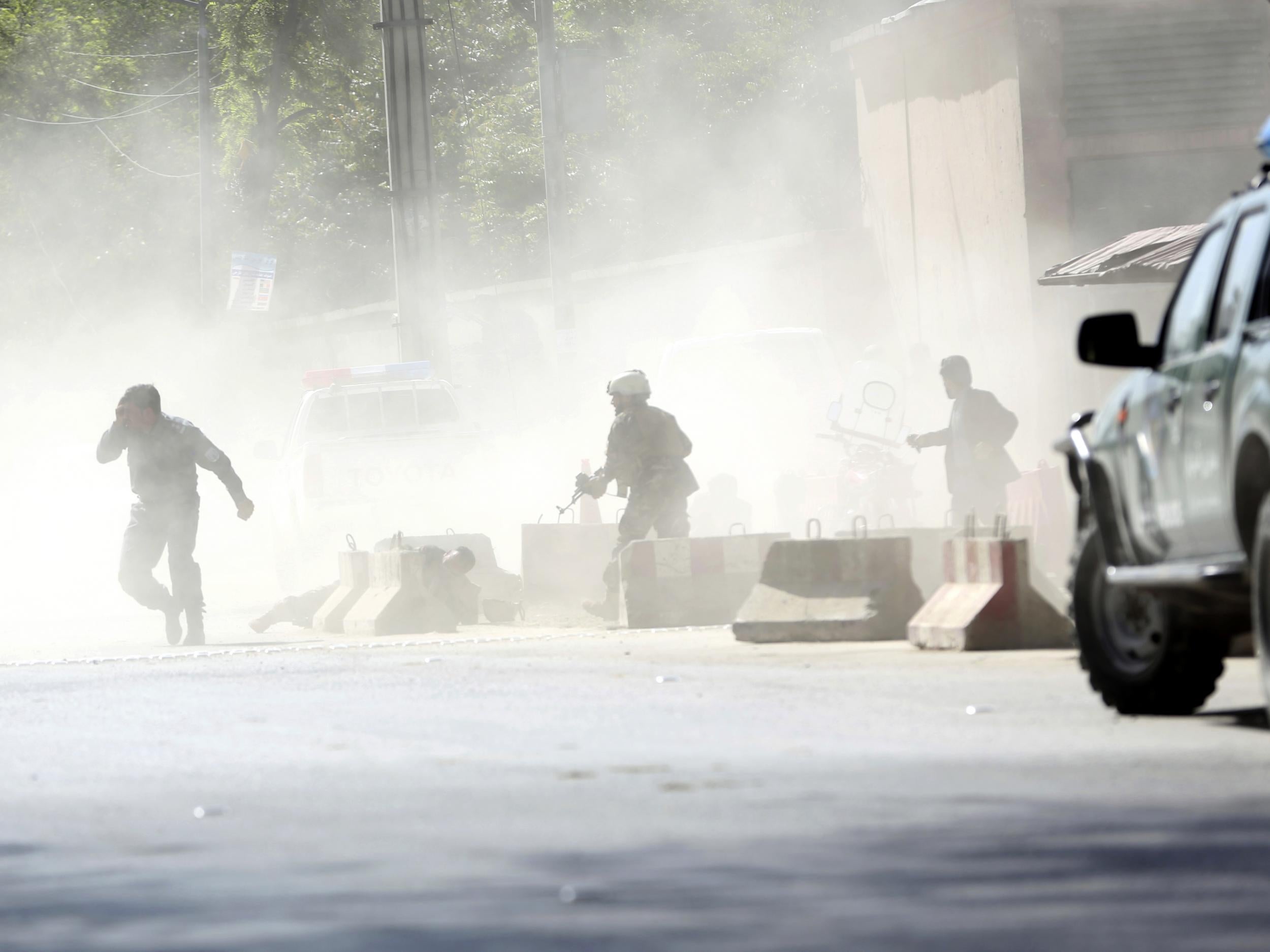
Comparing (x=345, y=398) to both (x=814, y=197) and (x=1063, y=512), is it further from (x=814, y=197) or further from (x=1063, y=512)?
(x=814, y=197)

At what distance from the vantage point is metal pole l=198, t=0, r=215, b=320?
41.3m

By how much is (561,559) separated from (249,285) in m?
21.1

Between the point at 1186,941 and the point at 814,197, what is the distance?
38335 mm

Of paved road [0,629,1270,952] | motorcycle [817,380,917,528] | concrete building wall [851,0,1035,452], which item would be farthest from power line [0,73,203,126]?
paved road [0,629,1270,952]

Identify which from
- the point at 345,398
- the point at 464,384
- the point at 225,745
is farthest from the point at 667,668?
the point at 464,384

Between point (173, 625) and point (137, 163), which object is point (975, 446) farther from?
point (137, 163)

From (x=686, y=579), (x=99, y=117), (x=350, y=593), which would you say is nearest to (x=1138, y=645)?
(x=686, y=579)

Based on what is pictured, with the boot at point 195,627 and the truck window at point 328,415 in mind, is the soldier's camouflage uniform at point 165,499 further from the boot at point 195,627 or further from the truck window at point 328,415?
the truck window at point 328,415

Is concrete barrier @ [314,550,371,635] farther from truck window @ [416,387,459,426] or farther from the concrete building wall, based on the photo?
the concrete building wall

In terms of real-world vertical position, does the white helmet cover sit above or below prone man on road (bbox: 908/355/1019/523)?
above

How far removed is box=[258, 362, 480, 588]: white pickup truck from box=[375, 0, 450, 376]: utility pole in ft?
4.19

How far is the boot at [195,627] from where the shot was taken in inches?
620

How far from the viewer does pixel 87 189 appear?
53.2m

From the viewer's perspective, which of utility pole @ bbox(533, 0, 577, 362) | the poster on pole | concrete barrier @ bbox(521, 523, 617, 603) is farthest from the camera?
the poster on pole
